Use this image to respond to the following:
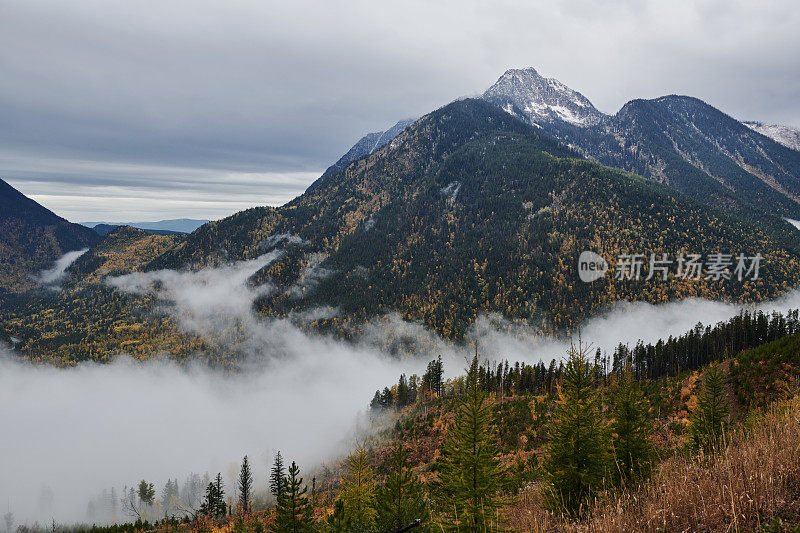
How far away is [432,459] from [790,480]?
102 meters

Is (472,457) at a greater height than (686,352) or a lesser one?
greater

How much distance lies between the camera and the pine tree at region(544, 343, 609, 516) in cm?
1284

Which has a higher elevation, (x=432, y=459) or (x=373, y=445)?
(x=432, y=459)

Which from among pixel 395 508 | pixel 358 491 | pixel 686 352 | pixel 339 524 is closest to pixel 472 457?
pixel 395 508

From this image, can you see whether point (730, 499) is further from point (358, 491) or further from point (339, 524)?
point (358, 491)

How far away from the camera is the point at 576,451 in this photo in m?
13.2

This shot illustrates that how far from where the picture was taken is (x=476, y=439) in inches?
481

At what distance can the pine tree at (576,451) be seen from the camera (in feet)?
42.1

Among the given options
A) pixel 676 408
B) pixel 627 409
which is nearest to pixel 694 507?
pixel 627 409

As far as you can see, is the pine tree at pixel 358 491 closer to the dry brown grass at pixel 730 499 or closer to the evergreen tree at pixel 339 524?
the evergreen tree at pixel 339 524

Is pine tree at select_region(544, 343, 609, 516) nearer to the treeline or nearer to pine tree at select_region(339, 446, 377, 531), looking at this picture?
pine tree at select_region(339, 446, 377, 531)

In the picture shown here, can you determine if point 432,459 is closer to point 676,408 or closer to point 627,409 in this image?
point 676,408

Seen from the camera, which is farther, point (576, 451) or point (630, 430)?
point (630, 430)

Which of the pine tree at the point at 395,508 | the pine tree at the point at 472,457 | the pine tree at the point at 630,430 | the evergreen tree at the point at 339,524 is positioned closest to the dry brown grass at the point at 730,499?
the pine tree at the point at 472,457
